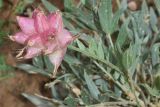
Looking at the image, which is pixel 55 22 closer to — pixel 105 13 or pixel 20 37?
pixel 20 37

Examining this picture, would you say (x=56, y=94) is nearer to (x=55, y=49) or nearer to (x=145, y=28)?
(x=145, y=28)

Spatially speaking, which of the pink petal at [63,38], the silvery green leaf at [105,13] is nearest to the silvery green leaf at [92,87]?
the silvery green leaf at [105,13]

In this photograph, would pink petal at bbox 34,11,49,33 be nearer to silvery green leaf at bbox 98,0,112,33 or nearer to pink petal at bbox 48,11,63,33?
pink petal at bbox 48,11,63,33

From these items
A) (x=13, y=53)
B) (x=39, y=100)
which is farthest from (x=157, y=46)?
(x=13, y=53)

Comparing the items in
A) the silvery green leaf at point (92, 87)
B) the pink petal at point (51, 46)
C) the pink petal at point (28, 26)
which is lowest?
the silvery green leaf at point (92, 87)

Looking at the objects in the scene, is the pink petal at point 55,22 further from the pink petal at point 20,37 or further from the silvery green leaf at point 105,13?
the silvery green leaf at point 105,13

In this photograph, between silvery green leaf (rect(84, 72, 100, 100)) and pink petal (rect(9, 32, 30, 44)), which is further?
silvery green leaf (rect(84, 72, 100, 100))

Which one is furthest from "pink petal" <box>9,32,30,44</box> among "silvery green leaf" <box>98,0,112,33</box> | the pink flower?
"silvery green leaf" <box>98,0,112,33</box>

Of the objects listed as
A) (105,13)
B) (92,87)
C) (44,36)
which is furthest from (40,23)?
(92,87)
